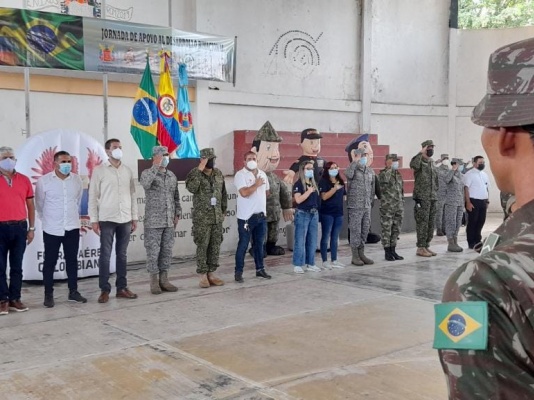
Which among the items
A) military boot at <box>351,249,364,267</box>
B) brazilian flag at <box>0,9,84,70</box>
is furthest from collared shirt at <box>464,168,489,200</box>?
brazilian flag at <box>0,9,84,70</box>

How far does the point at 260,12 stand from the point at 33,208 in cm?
826

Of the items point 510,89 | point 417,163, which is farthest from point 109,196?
point 510,89

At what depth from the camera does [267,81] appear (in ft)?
42.3

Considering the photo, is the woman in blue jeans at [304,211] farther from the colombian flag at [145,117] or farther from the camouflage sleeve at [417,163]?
the colombian flag at [145,117]

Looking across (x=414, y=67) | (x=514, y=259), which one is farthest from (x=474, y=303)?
(x=414, y=67)

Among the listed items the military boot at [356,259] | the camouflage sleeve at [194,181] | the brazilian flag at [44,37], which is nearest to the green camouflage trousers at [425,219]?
the military boot at [356,259]

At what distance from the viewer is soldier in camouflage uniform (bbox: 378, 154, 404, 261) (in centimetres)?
851

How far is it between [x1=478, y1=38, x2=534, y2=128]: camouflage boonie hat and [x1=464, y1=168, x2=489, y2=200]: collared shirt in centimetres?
917

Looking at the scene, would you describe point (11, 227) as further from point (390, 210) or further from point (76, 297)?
point (390, 210)

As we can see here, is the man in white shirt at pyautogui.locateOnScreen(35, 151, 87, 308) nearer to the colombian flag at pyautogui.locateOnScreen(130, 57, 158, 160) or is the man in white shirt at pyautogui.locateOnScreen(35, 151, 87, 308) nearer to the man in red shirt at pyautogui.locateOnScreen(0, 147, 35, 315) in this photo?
the man in red shirt at pyautogui.locateOnScreen(0, 147, 35, 315)

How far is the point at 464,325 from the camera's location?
2.90ft

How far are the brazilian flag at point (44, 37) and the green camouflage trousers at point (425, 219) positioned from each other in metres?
5.90

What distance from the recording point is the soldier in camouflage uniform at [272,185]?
8516mm

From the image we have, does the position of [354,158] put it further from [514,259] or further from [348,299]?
[514,259]
